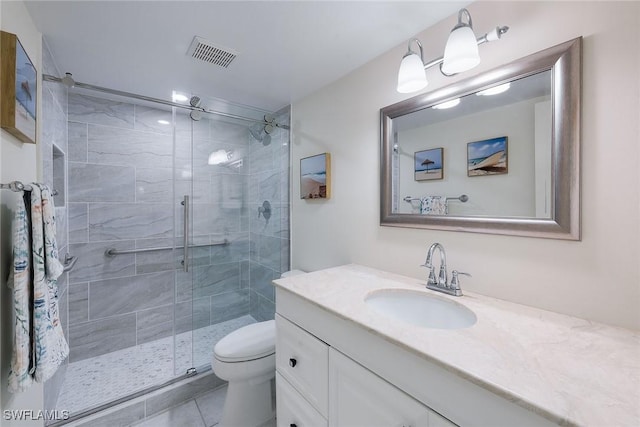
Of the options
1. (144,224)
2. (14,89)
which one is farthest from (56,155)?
(14,89)

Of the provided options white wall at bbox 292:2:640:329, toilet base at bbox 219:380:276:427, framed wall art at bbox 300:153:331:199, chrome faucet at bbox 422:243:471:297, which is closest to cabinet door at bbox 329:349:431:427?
chrome faucet at bbox 422:243:471:297

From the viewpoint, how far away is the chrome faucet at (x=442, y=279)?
3.69 ft

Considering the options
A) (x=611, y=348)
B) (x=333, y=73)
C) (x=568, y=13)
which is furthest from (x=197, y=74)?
(x=611, y=348)

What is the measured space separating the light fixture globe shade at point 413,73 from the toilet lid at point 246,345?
5.25 ft

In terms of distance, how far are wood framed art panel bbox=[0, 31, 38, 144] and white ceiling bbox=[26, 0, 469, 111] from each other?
A: 39cm

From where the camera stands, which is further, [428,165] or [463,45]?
[428,165]

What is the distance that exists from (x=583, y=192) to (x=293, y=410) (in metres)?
1.43

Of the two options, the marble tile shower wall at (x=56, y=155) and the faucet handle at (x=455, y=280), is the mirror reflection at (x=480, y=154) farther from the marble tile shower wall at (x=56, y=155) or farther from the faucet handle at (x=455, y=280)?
the marble tile shower wall at (x=56, y=155)

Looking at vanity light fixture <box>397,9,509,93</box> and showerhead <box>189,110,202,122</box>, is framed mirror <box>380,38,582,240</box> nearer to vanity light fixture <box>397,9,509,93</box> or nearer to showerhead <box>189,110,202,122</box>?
vanity light fixture <box>397,9,509,93</box>

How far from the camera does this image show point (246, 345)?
153 centimetres

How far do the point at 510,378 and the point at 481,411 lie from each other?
0.10m

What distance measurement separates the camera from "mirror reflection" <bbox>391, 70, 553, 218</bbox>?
0.97m

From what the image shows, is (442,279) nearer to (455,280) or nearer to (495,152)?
(455,280)

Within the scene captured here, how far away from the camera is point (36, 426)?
1234 millimetres
